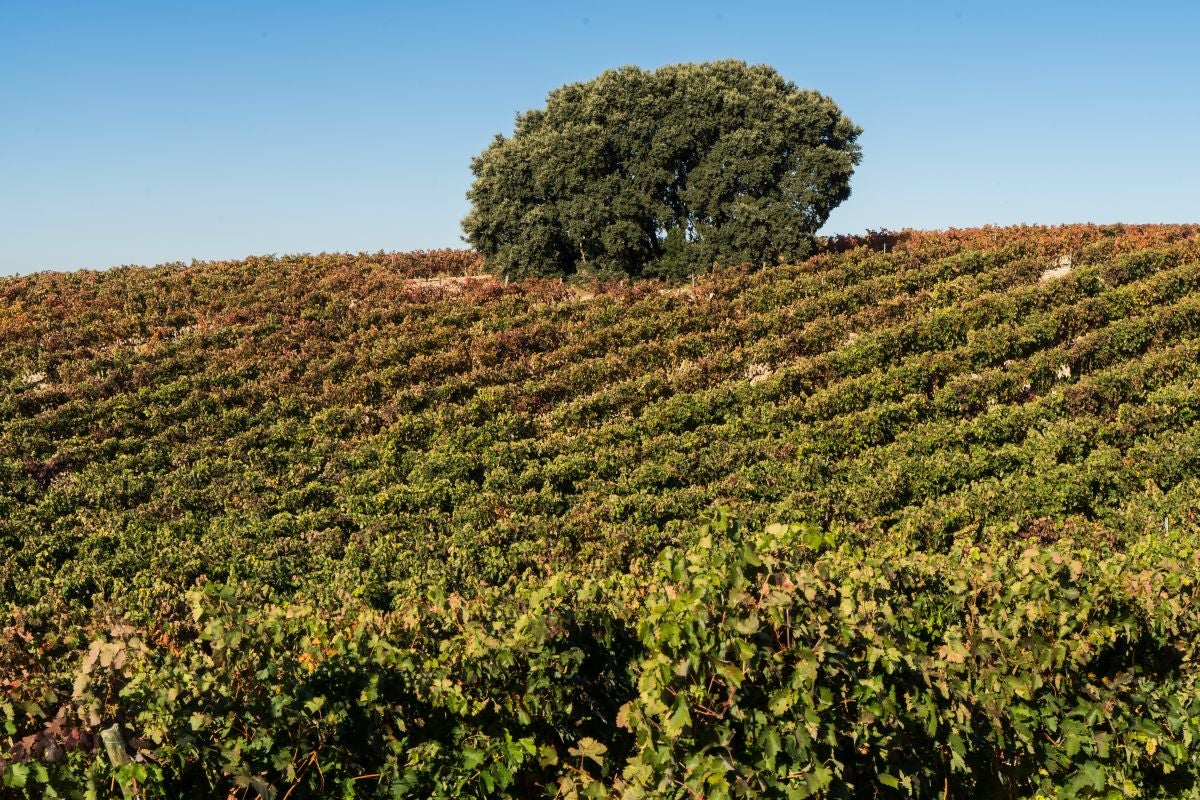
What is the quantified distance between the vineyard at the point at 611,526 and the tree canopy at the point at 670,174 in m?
2.00

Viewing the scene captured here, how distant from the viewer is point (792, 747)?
5723 millimetres

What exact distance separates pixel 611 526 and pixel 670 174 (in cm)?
2256

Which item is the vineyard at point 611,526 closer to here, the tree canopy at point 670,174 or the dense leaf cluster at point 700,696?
the dense leaf cluster at point 700,696

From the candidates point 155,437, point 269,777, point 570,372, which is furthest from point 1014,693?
point 155,437

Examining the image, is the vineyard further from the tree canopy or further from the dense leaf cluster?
the tree canopy

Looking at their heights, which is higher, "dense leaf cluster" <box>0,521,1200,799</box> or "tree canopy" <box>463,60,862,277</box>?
"tree canopy" <box>463,60,862,277</box>

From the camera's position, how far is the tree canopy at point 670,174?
1328 inches

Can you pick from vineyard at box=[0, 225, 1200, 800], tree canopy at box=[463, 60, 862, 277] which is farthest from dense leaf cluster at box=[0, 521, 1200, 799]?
tree canopy at box=[463, 60, 862, 277]

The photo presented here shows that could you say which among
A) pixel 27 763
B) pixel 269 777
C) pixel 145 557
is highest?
pixel 27 763

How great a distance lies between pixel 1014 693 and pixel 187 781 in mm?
6126

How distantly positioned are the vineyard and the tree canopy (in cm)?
200

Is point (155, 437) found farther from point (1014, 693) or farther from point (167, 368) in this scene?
point (1014, 693)

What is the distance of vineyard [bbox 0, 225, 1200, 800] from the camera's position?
606 cm

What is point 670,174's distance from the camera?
115 feet
